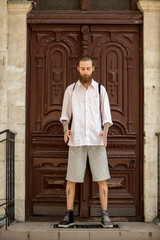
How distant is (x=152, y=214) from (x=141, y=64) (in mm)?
2318

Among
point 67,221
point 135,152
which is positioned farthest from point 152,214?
point 67,221

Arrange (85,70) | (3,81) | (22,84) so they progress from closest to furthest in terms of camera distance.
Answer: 1. (85,70)
2. (3,81)
3. (22,84)

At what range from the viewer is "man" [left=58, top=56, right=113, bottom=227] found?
5.62 meters

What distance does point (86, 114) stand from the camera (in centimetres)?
566

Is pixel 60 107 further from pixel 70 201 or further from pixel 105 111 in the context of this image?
pixel 70 201

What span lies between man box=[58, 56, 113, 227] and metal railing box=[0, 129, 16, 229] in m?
0.75

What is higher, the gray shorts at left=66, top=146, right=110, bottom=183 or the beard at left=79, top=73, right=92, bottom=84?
the beard at left=79, top=73, right=92, bottom=84

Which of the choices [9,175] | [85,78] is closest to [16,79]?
[85,78]

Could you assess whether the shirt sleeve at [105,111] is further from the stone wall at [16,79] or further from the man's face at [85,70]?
the stone wall at [16,79]

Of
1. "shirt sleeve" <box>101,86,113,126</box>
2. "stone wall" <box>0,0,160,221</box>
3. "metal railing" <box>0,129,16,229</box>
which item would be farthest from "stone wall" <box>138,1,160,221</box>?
"metal railing" <box>0,129,16,229</box>

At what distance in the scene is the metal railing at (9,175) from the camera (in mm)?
5637

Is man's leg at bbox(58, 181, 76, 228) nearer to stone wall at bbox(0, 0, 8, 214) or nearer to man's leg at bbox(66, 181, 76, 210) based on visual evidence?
man's leg at bbox(66, 181, 76, 210)

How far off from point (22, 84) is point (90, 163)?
64.7 inches

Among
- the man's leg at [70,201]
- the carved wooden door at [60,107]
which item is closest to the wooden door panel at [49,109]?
the carved wooden door at [60,107]
